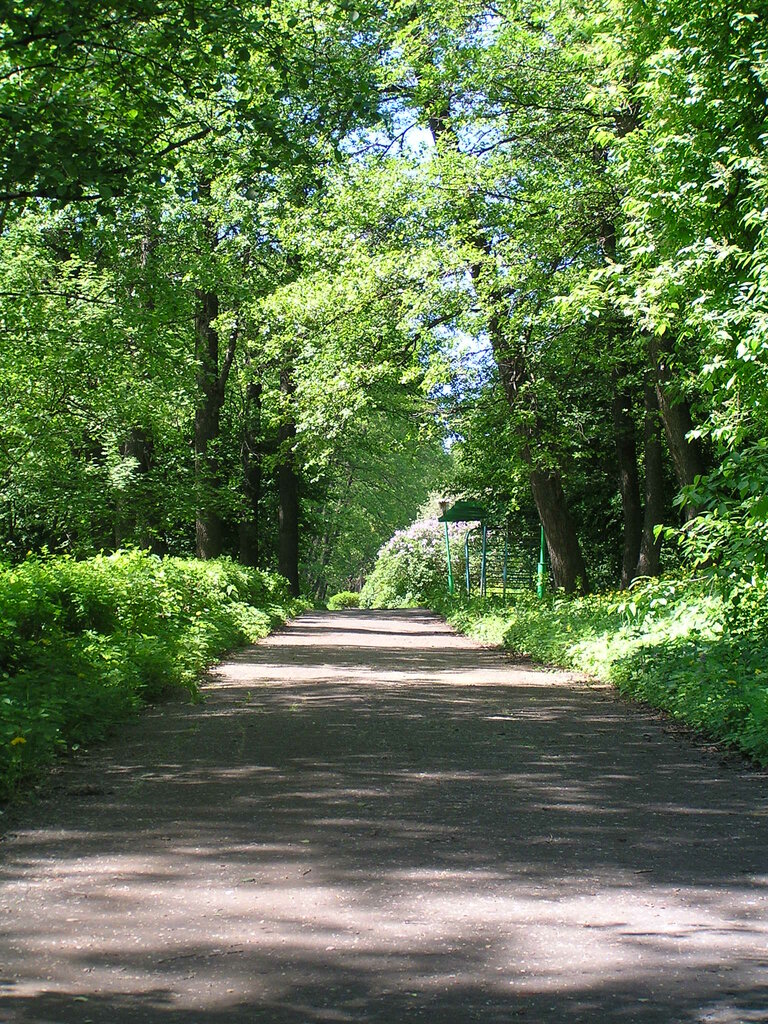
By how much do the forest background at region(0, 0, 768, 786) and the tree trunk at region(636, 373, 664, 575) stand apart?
9 cm

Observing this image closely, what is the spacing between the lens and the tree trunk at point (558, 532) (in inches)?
858

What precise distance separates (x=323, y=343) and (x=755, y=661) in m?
13.6

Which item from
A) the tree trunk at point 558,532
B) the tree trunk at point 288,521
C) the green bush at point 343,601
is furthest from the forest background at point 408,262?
the green bush at point 343,601

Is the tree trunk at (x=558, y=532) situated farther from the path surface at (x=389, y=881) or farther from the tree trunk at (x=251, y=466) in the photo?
the path surface at (x=389, y=881)

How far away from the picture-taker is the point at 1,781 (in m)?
6.44

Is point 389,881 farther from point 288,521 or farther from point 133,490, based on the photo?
point 288,521

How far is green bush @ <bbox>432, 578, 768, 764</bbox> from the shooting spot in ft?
28.3

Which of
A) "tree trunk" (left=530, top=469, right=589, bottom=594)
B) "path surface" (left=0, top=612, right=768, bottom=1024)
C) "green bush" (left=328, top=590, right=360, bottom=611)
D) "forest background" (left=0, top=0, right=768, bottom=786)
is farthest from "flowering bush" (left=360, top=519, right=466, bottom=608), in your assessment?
"path surface" (left=0, top=612, right=768, bottom=1024)

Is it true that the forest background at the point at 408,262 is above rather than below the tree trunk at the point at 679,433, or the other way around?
above

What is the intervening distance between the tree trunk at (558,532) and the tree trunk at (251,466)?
1249 centimetres

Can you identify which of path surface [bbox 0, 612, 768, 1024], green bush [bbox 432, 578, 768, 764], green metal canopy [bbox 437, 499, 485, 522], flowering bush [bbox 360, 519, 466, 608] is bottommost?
path surface [bbox 0, 612, 768, 1024]

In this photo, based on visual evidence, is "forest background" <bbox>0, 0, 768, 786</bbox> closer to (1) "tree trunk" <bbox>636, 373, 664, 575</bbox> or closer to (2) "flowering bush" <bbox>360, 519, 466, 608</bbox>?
(1) "tree trunk" <bbox>636, 373, 664, 575</bbox>

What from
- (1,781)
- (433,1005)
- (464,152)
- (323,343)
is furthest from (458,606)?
(433,1005)

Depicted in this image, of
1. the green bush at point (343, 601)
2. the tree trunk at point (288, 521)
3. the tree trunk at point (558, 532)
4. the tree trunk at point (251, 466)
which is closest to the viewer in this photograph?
the tree trunk at point (558, 532)
